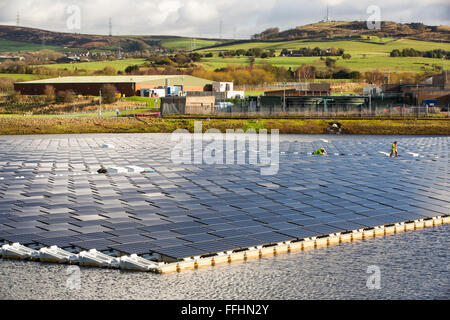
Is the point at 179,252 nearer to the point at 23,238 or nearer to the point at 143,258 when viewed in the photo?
the point at 143,258

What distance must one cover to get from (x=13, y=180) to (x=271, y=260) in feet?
76.1

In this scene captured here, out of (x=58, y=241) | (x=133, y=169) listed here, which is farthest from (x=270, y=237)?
(x=133, y=169)

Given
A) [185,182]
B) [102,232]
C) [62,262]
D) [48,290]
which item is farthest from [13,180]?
[48,290]

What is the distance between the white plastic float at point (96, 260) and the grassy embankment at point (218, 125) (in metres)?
74.3

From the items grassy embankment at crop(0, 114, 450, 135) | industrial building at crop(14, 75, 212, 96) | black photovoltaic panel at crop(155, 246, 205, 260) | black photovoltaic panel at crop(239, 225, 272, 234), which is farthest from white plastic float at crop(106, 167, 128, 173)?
industrial building at crop(14, 75, 212, 96)

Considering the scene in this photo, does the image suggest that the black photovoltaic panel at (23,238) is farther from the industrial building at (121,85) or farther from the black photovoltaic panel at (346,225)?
the industrial building at (121,85)

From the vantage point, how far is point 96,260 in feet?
82.4

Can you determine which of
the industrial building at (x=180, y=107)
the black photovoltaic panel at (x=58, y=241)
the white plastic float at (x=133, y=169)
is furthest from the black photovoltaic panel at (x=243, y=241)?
the industrial building at (x=180, y=107)

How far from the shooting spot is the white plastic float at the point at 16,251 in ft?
85.4

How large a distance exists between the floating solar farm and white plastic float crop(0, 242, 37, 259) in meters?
0.05

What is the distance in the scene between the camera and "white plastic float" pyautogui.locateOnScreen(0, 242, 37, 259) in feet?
85.4

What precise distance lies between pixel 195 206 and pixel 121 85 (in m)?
115

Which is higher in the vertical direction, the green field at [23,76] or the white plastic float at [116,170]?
the green field at [23,76]
